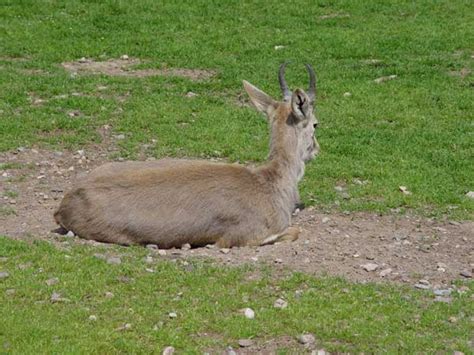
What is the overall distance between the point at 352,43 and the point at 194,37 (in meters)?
3.25

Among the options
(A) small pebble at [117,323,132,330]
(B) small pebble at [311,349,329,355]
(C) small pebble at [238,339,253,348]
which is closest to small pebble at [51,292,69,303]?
(A) small pebble at [117,323,132,330]

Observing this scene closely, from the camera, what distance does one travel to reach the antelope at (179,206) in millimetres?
11031

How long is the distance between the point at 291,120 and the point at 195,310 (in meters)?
3.92

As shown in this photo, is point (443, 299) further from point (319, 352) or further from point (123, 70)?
point (123, 70)

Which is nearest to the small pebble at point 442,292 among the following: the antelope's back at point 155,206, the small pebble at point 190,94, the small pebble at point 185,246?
the antelope's back at point 155,206

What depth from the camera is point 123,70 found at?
19328 millimetres

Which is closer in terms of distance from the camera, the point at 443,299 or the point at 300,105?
the point at 443,299

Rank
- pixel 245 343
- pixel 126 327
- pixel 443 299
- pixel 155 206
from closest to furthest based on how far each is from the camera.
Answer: pixel 245 343
pixel 126 327
pixel 443 299
pixel 155 206

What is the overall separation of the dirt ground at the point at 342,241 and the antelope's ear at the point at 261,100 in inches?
53.8

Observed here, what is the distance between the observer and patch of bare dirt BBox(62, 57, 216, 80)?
62.5 ft

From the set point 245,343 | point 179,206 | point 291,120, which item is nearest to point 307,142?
point 291,120

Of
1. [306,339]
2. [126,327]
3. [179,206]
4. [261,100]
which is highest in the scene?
[261,100]

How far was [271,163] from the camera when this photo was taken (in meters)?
12.3

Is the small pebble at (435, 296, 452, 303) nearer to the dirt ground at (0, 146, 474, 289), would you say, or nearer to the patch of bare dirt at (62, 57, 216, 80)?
the dirt ground at (0, 146, 474, 289)
